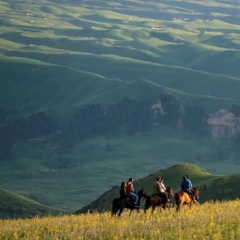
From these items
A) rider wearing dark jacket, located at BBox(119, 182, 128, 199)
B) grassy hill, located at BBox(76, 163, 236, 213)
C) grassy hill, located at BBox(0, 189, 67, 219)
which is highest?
rider wearing dark jacket, located at BBox(119, 182, 128, 199)

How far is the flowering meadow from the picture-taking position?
29141 millimetres

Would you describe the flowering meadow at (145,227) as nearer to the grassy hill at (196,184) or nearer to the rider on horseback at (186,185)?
→ the rider on horseback at (186,185)

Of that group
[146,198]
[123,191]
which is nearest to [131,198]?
[146,198]

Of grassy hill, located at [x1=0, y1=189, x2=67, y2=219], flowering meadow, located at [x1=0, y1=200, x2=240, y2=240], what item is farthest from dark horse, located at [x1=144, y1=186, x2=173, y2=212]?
grassy hill, located at [x1=0, y1=189, x2=67, y2=219]

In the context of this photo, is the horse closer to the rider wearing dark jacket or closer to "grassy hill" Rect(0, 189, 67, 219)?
the rider wearing dark jacket

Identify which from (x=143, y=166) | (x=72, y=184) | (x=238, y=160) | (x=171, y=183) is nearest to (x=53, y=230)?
(x=171, y=183)

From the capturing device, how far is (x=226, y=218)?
33.1m

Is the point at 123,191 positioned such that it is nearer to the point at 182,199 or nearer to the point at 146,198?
the point at 146,198

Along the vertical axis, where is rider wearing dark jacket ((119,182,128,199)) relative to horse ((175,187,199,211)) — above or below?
above

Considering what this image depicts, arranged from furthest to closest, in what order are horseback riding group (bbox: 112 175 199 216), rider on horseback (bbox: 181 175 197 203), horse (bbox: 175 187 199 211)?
1. rider on horseback (bbox: 181 175 197 203)
2. horse (bbox: 175 187 199 211)
3. horseback riding group (bbox: 112 175 199 216)

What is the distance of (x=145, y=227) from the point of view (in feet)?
103

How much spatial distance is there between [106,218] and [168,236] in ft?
28.1

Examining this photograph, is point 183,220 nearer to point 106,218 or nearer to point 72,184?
point 106,218

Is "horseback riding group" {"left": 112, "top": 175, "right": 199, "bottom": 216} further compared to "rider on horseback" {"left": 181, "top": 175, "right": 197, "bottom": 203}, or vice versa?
"rider on horseback" {"left": 181, "top": 175, "right": 197, "bottom": 203}
